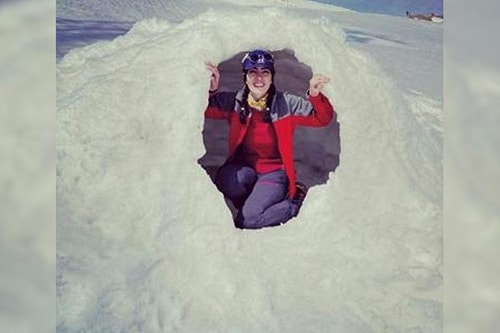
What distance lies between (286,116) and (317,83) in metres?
0.13

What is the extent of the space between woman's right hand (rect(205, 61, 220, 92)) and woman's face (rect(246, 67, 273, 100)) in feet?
0.32

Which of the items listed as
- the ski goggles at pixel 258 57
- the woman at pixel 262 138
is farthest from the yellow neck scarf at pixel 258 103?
the ski goggles at pixel 258 57

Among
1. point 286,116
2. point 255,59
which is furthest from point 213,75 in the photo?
point 286,116

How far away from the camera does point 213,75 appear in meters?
2.22

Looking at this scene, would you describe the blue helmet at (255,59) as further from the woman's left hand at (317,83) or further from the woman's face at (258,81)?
the woman's left hand at (317,83)

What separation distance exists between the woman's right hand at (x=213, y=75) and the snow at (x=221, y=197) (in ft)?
0.08

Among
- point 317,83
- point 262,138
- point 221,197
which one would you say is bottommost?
point 221,197

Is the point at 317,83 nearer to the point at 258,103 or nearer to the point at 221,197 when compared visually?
the point at 258,103

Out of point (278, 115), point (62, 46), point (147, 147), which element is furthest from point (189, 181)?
point (62, 46)

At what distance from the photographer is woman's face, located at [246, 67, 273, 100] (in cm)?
227

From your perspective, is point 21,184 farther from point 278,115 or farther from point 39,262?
point 278,115

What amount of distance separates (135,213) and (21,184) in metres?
0.32

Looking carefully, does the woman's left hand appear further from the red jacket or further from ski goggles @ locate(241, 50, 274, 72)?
ski goggles @ locate(241, 50, 274, 72)

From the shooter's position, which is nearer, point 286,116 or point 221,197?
point 221,197
